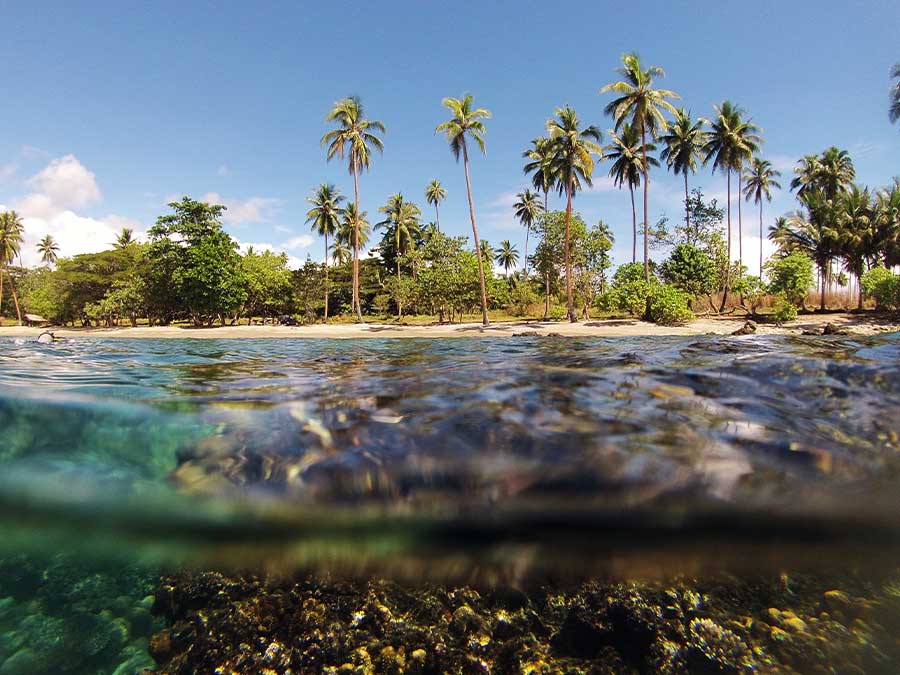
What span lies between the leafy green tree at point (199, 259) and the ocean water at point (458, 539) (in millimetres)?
38300

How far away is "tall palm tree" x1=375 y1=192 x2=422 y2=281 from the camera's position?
54312 millimetres

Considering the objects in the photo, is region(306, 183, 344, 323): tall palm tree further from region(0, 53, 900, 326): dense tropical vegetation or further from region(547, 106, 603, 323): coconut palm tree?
region(547, 106, 603, 323): coconut palm tree

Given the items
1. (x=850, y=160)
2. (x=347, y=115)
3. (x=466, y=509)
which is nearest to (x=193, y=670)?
(x=466, y=509)

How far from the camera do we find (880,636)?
2045 mm

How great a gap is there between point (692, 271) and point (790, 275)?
9.22 metres

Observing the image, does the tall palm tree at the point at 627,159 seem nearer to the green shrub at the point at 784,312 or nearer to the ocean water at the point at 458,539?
the green shrub at the point at 784,312

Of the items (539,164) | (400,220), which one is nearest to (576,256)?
(539,164)

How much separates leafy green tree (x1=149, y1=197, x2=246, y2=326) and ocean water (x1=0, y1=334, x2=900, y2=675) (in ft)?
126

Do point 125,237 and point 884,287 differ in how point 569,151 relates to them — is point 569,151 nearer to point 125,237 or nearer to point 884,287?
point 884,287

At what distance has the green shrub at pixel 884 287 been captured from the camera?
27.6 m

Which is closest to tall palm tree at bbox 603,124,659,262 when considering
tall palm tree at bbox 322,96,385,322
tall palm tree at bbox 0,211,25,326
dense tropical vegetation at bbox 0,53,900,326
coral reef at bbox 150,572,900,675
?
dense tropical vegetation at bbox 0,53,900,326

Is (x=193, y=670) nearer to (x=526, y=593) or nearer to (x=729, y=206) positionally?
(x=526, y=593)

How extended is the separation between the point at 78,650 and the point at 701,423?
4068 mm

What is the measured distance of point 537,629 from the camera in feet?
7.45
